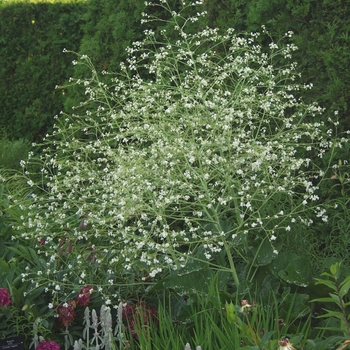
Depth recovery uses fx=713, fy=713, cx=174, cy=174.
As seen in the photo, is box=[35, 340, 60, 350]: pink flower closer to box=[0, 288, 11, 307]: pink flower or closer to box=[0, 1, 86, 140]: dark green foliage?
box=[0, 288, 11, 307]: pink flower

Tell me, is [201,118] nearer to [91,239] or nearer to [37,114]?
[91,239]

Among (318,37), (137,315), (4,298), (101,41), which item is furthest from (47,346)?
(101,41)

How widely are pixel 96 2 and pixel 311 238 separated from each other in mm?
4053

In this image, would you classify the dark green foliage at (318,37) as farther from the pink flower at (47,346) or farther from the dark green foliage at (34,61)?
the dark green foliage at (34,61)

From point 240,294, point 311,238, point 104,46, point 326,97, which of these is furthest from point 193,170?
point 104,46

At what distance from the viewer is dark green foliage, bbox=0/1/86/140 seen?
9.05m

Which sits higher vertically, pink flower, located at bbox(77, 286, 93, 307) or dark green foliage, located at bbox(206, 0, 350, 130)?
dark green foliage, located at bbox(206, 0, 350, 130)

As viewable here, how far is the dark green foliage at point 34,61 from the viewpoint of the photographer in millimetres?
9055

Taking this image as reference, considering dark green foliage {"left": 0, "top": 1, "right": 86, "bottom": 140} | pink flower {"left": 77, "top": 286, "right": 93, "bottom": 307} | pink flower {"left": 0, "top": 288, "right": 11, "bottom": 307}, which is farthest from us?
dark green foliage {"left": 0, "top": 1, "right": 86, "bottom": 140}

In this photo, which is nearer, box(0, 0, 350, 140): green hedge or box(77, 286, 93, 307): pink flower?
box(77, 286, 93, 307): pink flower

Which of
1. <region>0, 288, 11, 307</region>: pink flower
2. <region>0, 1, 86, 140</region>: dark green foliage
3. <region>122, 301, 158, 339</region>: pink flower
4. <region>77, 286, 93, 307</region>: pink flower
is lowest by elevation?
<region>122, 301, 158, 339</region>: pink flower

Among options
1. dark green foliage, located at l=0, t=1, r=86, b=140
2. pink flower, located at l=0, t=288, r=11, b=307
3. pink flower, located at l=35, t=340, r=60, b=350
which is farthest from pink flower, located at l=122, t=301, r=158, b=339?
dark green foliage, located at l=0, t=1, r=86, b=140

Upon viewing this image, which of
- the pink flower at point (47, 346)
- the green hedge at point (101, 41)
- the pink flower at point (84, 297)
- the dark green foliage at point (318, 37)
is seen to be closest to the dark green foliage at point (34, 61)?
the green hedge at point (101, 41)

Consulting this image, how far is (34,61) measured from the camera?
943 cm
